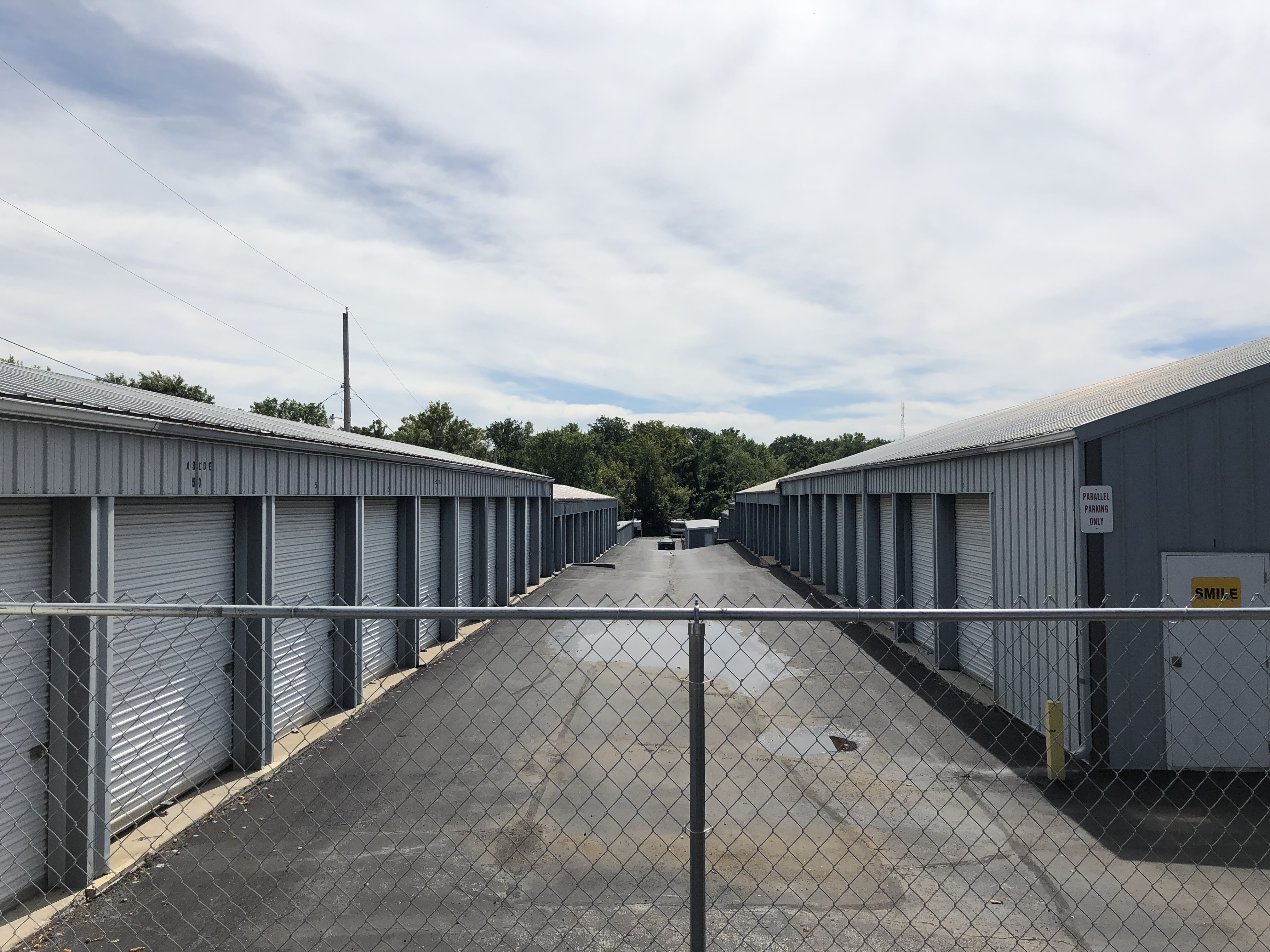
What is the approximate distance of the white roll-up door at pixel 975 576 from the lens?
11742 mm

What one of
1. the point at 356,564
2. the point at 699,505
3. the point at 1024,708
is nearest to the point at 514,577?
the point at 356,564

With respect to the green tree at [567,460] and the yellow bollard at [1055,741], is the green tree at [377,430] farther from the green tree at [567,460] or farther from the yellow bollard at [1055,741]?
the yellow bollard at [1055,741]

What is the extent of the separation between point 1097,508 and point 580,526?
108ft

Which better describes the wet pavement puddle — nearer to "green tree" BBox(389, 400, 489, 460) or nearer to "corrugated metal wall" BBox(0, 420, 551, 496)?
"corrugated metal wall" BBox(0, 420, 551, 496)

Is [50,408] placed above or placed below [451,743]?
above

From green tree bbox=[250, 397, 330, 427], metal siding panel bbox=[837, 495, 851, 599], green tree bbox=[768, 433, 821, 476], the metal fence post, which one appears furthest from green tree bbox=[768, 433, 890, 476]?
the metal fence post

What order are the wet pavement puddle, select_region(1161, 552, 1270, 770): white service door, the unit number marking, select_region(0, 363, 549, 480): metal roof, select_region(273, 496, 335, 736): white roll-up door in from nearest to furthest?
select_region(0, 363, 549, 480): metal roof, the unit number marking, select_region(1161, 552, 1270, 770): white service door, select_region(273, 496, 335, 736): white roll-up door, the wet pavement puddle

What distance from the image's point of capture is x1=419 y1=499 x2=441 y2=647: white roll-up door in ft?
49.4

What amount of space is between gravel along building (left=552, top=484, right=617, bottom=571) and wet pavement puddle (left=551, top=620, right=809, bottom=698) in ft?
53.4

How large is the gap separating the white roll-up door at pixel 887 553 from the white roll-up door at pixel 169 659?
13.8m

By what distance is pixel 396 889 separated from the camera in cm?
550

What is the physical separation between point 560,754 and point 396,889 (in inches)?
129

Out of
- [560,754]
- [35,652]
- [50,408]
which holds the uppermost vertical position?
[50,408]

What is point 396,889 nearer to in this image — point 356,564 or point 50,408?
point 50,408
